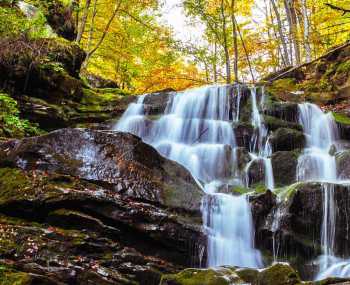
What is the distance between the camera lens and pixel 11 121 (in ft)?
26.6

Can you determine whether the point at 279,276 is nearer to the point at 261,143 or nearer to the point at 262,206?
the point at 262,206

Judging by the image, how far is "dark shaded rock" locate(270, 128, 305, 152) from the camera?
10547 mm

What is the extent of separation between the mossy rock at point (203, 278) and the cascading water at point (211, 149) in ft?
6.22

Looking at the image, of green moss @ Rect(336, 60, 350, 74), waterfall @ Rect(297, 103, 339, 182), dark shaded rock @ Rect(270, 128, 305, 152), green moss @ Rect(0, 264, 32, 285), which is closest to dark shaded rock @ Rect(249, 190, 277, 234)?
waterfall @ Rect(297, 103, 339, 182)

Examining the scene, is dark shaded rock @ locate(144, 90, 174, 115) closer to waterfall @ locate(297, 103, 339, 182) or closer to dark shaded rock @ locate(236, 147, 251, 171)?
dark shaded rock @ locate(236, 147, 251, 171)

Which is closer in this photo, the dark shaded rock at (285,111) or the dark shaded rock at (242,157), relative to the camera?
the dark shaded rock at (242,157)

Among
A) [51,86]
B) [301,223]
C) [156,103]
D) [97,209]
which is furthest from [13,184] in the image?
[156,103]

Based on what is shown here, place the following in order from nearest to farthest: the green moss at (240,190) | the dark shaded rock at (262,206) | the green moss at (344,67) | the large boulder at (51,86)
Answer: the dark shaded rock at (262,206), the green moss at (240,190), the large boulder at (51,86), the green moss at (344,67)

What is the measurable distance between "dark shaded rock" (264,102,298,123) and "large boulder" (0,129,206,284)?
4.81 meters

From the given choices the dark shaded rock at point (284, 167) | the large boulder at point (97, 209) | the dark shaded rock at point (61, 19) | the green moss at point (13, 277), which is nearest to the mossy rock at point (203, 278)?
the large boulder at point (97, 209)

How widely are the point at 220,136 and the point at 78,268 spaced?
251 inches

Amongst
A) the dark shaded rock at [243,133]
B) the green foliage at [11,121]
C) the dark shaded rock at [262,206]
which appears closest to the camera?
the dark shaded rock at [262,206]

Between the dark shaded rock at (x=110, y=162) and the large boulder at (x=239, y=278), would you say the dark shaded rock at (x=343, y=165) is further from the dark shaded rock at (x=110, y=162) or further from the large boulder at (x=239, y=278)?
the large boulder at (x=239, y=278)

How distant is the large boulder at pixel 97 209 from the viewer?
5.74m
